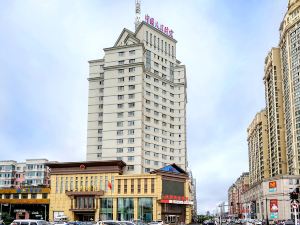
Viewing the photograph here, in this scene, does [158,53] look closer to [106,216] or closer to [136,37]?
[136,37]

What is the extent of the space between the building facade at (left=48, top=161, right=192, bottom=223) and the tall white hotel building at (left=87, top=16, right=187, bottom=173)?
8.66 meters

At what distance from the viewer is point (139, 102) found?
113000 mm

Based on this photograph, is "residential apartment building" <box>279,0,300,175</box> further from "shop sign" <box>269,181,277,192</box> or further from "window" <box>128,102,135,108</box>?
"window" <box>128,102,135,108</box>

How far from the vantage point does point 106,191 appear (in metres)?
102

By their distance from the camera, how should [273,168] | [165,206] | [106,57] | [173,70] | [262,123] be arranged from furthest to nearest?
[262,123] → [273,168] → [173,70] → [106,57] → [165,206]

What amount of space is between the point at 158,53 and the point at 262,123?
6491cm

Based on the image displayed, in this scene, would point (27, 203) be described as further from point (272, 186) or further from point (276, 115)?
point (276, 115)

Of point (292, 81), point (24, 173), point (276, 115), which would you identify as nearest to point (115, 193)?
point (292, 81)

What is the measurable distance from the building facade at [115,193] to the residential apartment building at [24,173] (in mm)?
50584

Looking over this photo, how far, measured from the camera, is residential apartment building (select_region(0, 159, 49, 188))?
157 m

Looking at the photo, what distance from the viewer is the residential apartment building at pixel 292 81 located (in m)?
124

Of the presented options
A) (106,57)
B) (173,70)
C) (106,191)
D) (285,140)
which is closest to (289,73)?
(285,140)

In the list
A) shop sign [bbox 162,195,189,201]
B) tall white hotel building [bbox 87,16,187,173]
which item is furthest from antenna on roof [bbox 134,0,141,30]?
shop sign [bbox 162,195,189,201]

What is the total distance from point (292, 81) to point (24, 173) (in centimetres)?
10412
